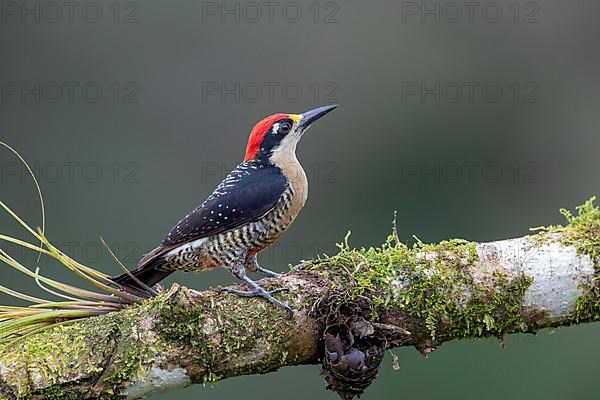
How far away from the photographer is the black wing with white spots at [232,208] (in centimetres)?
345

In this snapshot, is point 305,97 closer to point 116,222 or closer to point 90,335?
point 116,222

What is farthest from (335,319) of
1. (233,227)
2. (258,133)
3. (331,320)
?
(258,133)

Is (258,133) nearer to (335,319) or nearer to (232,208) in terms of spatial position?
(232,208)

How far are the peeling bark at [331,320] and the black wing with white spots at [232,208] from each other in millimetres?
622

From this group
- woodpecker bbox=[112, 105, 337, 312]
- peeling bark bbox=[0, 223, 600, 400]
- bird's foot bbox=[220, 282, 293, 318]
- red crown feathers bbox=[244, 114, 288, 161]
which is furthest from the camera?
red crown feathers bbox=[244, 114, 288, 161]

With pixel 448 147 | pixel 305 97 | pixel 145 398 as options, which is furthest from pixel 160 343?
pixel 448 147

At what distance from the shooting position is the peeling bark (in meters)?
2.54

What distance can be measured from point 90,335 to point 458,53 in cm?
543

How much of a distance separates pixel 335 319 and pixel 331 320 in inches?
0.5

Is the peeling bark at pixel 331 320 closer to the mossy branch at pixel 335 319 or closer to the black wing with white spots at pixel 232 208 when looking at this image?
the mossy branch at pixel 335 319

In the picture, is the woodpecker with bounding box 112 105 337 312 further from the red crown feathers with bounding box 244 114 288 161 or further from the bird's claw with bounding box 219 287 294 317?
the bird's claw with bounding box 219 287 294 317

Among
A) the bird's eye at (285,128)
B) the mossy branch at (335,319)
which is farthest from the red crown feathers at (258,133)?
the mossy branch at (335,319)

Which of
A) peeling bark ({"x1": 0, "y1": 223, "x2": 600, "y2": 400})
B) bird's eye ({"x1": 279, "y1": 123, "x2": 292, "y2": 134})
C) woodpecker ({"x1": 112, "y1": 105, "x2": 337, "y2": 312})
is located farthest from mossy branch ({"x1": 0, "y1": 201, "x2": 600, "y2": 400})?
bird's eye ({"x1": 279, "y1": 123, "x2": 292, "y2": 134})

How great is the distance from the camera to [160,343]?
2.57 m
